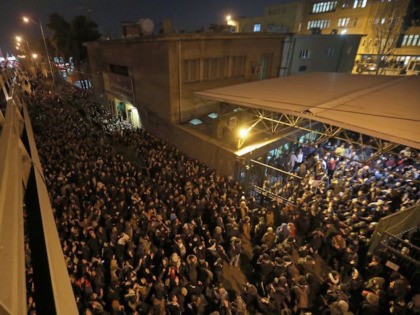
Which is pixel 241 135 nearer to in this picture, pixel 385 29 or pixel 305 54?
pixel 305 54

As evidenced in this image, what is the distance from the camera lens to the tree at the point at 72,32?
2858cm

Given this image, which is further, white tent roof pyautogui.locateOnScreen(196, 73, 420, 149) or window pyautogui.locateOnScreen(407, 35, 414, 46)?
window pyautogui.locateOnScreen(407, 35, 414, 46)

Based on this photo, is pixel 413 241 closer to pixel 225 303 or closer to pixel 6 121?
pixel 225 303

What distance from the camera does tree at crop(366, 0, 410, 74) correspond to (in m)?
27.2

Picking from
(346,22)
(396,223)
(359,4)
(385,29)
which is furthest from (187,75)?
(359,4)

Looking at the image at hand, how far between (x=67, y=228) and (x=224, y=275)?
4.78m

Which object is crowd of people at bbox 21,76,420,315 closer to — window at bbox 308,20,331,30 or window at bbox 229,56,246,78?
window at bbox 229,56,246,78

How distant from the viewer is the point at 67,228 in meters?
7.05

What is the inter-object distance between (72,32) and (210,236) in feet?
104

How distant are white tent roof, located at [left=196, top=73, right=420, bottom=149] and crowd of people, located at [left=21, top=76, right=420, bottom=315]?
1.25 m

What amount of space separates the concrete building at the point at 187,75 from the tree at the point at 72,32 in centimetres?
1350

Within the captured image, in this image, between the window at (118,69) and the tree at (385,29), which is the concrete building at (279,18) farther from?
the window at (118,69)

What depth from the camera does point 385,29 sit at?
92.1 feet

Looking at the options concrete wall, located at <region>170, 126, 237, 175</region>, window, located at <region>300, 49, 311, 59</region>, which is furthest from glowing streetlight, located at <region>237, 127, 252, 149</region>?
window, located at <region>300, 49, 311, 59</region>
